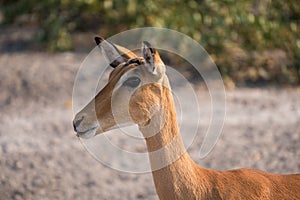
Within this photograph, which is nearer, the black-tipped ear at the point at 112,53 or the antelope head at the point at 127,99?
the antelope head at the point at 127,99

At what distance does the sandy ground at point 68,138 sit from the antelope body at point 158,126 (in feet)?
6.47

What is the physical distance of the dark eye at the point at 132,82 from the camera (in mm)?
3480

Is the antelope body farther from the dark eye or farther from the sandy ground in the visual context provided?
the sandy ground

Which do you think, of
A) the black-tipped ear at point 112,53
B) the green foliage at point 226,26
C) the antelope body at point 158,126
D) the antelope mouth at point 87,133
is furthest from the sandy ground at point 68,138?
the antelope mouth at point 87,133

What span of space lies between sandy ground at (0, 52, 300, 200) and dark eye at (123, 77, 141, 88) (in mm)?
2268

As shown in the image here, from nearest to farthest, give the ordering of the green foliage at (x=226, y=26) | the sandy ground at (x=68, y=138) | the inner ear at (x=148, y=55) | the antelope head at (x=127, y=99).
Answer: the inner ear at (x=148, y=55) → the antelope head at (x=127, y=99) → the sandy ground at (x=68, y=138) → the green foliage at (x=226, y=26)

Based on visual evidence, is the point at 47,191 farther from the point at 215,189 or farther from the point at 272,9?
the point at 272,9

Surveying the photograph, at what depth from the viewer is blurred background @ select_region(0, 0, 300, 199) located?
235 inches

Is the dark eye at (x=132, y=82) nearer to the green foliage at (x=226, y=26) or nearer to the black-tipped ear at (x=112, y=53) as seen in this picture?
the black-tipped ear at (x=112, y=53)

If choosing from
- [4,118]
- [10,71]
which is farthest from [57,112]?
[10,71]

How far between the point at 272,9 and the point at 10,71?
3188 mm

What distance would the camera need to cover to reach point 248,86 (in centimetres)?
846

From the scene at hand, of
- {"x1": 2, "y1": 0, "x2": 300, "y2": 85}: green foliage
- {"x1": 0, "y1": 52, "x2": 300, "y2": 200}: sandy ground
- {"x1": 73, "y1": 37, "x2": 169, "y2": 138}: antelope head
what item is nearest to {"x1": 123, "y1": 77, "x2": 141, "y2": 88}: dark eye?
{"x1": 73, "y1": 37, "x2": 169, "y2": 138}: antelope head

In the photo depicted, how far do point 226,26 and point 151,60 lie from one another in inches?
207
